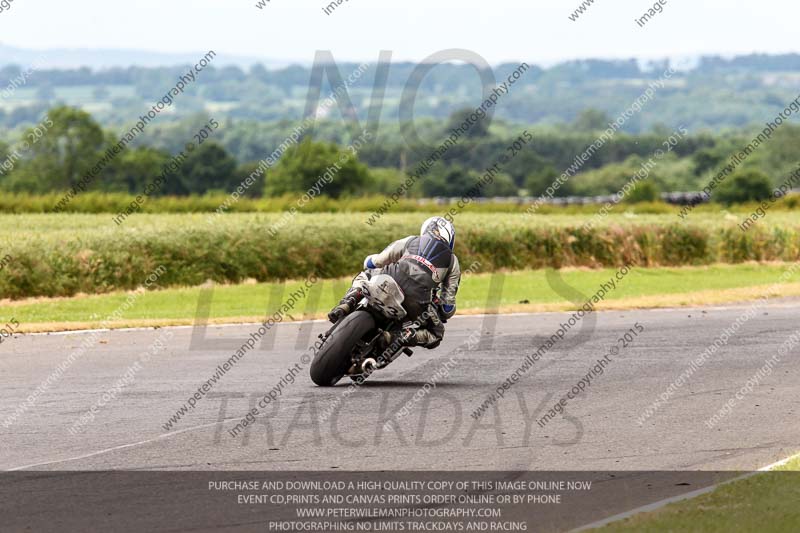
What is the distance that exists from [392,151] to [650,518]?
472 feet

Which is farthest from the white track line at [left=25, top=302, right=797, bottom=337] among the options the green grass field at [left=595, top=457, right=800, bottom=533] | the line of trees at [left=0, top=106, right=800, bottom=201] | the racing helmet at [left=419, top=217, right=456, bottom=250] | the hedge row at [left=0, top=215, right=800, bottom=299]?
the line of trees at [left=0, top=106, right=800, bottom=201]

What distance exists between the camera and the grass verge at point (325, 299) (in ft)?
71.2

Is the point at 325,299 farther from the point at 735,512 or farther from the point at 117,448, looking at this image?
the point at 735,512

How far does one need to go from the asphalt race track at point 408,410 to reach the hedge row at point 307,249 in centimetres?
977

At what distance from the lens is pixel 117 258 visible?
27.9 metres

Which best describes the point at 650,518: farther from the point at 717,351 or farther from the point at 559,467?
the point at 717,351

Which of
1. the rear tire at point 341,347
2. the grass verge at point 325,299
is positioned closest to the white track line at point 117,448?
the rear tire at point 341,347

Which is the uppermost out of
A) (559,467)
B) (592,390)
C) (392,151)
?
(559,467)

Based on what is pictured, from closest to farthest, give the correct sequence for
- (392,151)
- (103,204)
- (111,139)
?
(103,204) < (111,139) < (392,151)

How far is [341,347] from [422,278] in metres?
1.16

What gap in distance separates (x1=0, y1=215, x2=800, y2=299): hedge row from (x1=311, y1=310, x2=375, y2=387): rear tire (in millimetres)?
14998

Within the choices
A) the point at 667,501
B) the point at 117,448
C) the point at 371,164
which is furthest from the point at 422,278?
the point at 371,164

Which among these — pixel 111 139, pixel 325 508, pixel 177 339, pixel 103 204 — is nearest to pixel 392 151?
pixel 111 139

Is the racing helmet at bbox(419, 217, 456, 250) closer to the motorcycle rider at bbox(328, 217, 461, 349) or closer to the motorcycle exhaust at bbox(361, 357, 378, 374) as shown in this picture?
the motorcycle rider at bbox(328, 217, 461, 349)
